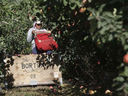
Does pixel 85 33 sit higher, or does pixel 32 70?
pixel 85 33

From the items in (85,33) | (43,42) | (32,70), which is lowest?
(32,70)

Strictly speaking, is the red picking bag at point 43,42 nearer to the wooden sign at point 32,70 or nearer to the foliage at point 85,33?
the wooden sign at point 32,70

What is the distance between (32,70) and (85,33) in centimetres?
197

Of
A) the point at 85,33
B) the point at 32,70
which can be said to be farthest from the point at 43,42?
the point at 85,33

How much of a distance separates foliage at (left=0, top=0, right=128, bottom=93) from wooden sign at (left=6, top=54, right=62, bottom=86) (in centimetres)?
44

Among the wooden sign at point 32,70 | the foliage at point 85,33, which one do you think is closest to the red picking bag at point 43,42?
the wooden sign at point 32,70

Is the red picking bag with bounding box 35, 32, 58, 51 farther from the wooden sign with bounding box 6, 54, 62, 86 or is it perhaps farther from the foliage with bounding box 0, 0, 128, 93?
the foliage with bounding box 0, 0, 128, 93

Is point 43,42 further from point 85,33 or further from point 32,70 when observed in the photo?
point 85,33

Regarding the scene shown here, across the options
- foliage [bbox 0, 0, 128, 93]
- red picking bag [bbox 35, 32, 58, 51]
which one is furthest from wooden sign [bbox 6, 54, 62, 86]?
foliage [bbox 0, 0, 128, 93]

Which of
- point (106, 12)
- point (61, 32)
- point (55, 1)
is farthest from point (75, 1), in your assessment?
point (61, 32)

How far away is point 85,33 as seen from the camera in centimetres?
384

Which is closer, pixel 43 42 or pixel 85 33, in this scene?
pixel 85 33

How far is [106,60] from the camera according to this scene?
4238mm

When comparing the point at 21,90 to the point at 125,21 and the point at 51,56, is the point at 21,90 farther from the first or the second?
the point at 125,21
